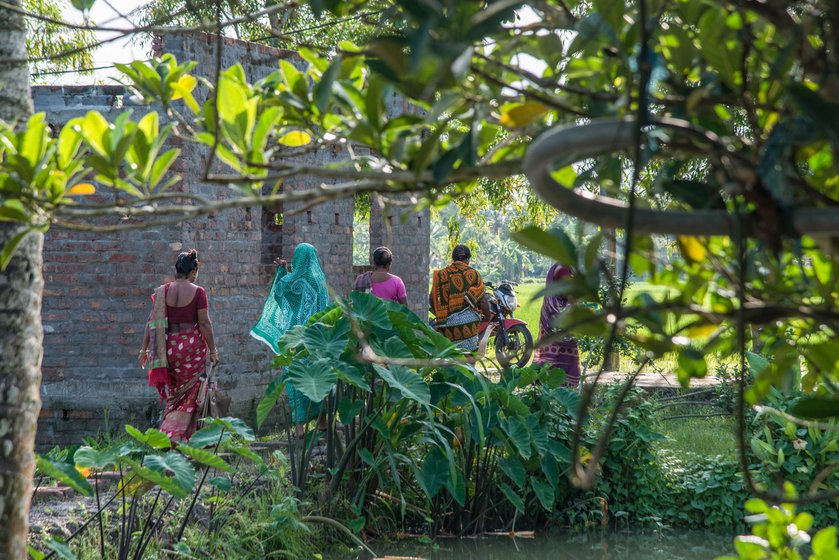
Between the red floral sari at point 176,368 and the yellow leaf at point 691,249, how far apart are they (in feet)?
17.6

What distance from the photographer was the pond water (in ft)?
17.5

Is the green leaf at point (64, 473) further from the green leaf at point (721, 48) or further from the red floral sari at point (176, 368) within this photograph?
the red floral sari at point (176, 368)

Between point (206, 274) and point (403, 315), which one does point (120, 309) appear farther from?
point (403, 315)

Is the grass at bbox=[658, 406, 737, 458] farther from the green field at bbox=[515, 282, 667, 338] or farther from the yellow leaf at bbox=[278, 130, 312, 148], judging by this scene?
the yellow leaf at bbox=[278, 130, 312, 148]

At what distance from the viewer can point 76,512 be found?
15.3 feet

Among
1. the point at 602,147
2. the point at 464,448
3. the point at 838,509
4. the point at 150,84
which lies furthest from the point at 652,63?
the point at 838,509

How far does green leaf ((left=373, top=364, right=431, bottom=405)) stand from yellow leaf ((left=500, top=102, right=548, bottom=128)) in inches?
139

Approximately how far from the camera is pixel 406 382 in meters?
5.02

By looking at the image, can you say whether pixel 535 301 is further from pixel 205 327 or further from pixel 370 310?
pixel 205 327

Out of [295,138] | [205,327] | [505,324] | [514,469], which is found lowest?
[514,469]

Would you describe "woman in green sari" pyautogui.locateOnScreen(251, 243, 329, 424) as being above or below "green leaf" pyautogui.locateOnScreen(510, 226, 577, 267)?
below

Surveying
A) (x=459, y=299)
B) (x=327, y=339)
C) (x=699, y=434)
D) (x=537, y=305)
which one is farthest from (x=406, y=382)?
(x=537, y=305)

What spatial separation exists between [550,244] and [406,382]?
373cm

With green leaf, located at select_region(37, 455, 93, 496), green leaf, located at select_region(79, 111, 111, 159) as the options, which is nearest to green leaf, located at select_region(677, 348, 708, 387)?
green leaf, located at select_region(79, 111, 111, 159)
